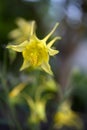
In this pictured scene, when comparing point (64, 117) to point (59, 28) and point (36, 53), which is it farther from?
point (59, 28)

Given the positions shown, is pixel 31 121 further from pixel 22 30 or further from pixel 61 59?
pixel 61 59

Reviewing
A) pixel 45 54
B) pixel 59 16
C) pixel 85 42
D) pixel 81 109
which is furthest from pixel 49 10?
pixel 45 54

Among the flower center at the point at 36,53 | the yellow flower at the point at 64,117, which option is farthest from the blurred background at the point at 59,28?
the flower center at the point at 36,53

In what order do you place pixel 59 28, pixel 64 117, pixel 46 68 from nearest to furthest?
pixel 46 68 → pixel 64 117 → pixel 59 28

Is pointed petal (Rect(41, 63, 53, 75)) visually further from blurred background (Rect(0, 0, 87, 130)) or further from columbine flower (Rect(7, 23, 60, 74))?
blurred background (Rect(0, 0, 87, 130))

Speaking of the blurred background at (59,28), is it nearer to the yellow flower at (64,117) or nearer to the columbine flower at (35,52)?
the yellow flower at (64,117)

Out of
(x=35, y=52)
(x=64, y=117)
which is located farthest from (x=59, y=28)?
(x=35, y=52)

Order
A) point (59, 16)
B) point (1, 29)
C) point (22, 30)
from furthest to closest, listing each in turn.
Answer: point (1, 29) → point (59, 16) → point (22, 30)

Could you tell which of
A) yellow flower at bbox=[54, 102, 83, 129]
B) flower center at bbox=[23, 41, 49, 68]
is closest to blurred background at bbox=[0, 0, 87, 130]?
yellow flower at bbox=[54, 102, 83, 129]
